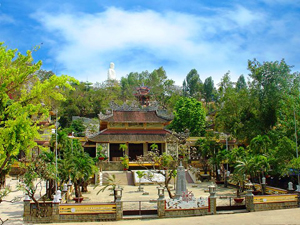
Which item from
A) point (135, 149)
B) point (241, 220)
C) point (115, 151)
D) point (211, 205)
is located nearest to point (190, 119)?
point (135, 149)

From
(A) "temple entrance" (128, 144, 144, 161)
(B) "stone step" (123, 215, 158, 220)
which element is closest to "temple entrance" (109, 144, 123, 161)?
(A) "temple entrance" (128, 144, 144, 161)

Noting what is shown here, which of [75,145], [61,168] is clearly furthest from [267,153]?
[75,145]

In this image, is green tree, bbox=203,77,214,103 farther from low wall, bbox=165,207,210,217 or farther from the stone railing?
low wall, bbox=165,207,210,217

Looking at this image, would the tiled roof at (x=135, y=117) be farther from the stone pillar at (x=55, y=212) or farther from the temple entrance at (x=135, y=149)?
the stone pillar at (x=55, y=212)

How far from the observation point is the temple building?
40875 millimetres

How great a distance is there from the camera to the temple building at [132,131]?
134 ft

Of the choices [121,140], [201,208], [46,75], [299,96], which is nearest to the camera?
[201,208]

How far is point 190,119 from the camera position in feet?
167

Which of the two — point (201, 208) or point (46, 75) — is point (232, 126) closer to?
point (201, 208)

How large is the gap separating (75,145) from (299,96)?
Answer: 22.1 metres

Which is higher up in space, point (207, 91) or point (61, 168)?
point (207, 91)

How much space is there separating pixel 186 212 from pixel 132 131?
84.3 ft

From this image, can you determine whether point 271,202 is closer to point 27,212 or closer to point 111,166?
point 27,212

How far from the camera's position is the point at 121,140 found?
133 ft
